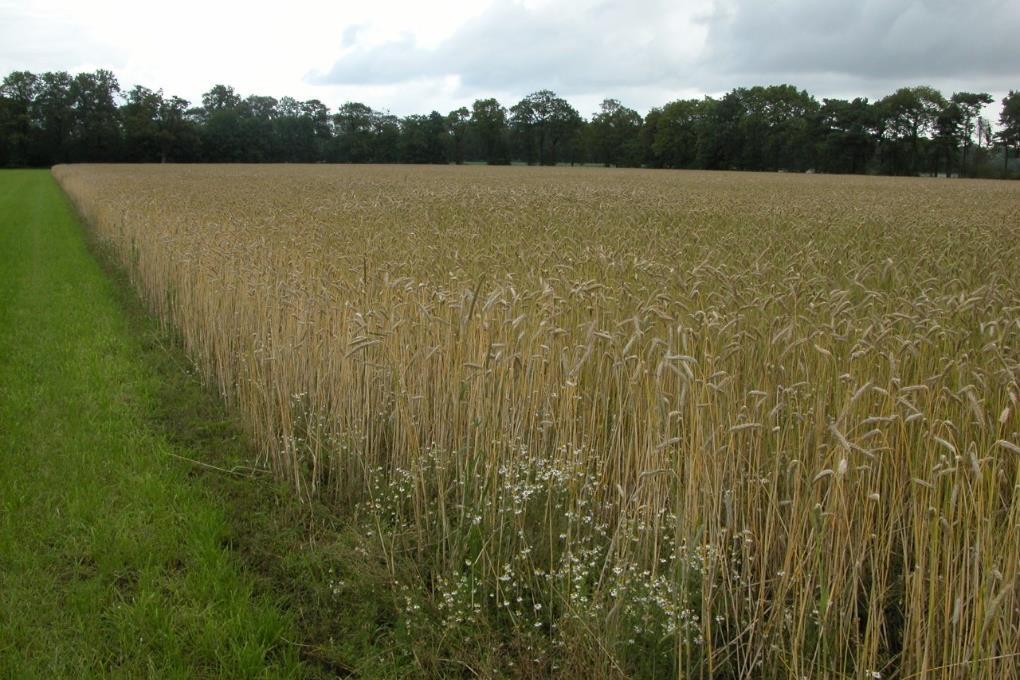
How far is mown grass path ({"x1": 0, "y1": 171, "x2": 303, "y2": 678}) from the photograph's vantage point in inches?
135

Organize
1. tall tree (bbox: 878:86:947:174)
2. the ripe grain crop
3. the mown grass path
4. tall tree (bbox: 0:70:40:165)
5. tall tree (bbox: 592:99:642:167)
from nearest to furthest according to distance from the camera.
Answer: the ripe grain crop
the mown grass path
tall tree (bbox: 878:86:947:174)
tall tree (bbox: 0:70:40:165)
tall tree (bbox: 592:99:642:167)

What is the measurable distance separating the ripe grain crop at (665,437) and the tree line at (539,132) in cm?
6893

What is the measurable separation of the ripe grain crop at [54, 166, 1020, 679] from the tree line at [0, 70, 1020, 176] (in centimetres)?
6893

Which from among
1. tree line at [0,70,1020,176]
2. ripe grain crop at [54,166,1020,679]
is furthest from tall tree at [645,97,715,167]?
ripe grain crop at [54,166,1020,679]

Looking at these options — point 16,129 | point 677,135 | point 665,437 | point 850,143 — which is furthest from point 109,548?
point 16,129

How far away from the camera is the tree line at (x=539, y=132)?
6944 cm

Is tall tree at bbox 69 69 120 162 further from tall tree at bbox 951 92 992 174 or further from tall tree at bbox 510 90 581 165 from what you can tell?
tall tree at bbox 951 92 992 174

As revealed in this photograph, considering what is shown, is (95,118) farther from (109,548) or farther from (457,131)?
(109,548)

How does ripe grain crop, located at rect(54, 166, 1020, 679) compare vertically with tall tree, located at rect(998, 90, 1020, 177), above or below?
below

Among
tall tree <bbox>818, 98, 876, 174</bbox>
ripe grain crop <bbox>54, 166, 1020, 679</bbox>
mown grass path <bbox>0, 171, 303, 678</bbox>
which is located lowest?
mown grass path <bbox>0, 171, 303, 678</bbox>

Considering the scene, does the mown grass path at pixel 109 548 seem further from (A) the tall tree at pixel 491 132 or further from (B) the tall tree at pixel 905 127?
(A) the tall tree at pixel 491 132

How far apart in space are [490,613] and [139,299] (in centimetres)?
955

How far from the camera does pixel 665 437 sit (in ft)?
10.3

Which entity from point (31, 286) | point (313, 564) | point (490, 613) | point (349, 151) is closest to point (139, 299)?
point (31, 286)
